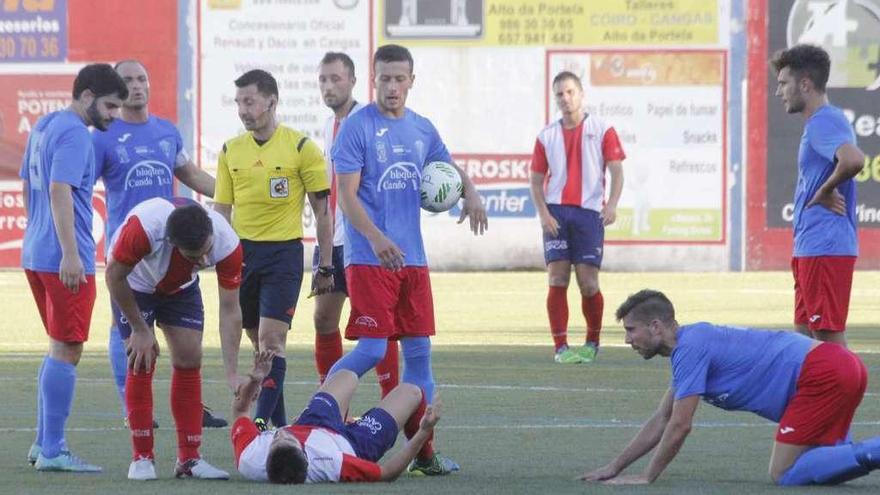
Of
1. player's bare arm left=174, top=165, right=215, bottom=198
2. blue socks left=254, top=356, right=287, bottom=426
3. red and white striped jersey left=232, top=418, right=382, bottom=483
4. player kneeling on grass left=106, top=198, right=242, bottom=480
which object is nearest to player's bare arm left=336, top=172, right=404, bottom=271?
player kneeling on grass left=106, top=198, right=242, bottom=480

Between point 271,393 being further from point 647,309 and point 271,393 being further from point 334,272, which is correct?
point 647,309

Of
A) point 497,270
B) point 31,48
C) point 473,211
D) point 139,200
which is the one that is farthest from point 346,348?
point 31,48

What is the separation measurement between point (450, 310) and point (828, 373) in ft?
39.1

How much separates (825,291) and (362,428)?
2.94 meters

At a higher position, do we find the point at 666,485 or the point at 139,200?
the point at 139,200

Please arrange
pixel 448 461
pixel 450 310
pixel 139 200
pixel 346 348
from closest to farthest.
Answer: pixel 448 461, pixel 139 200, pixel 346 348, pixel 450 310

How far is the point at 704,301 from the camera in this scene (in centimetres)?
2114

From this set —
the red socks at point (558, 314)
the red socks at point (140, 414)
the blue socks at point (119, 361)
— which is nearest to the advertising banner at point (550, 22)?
the red socks at point (558, 314)

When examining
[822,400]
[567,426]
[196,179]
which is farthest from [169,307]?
[822,400]

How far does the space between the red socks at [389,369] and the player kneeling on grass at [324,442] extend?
1.05 meters

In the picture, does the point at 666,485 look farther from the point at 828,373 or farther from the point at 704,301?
the point at 704,301

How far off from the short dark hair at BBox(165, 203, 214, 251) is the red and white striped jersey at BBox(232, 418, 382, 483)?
0.90 m

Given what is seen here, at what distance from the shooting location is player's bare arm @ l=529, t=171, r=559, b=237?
14836mm

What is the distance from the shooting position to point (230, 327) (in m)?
8.65
